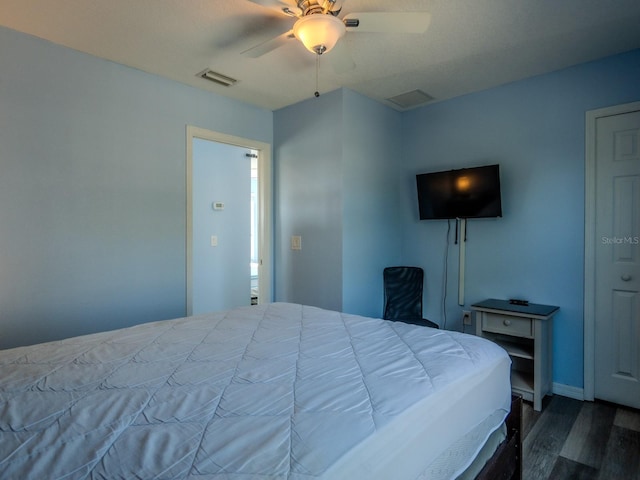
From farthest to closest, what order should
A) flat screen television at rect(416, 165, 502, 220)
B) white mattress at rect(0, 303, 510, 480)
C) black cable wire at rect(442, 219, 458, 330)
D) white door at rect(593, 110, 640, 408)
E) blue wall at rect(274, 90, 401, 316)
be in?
black cable wire at rect(442, 219, 458, 330)
blue wall at rect(274, 90, 401, 316)
flat screen television at rect(416, 165, 502, 220)
white door at rect(593, 110, 640, 408)
white mattress at rect(0, 303, 510, 480)

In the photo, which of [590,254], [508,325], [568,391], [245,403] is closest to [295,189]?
[508,325]

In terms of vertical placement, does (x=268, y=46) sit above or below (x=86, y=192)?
→ above

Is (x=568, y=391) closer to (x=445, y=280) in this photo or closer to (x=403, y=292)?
(x=445, y=280)

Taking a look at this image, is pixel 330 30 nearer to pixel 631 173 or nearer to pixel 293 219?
pixel 293 219

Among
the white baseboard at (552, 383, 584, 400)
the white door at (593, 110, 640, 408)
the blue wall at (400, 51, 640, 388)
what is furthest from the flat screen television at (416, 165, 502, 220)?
the white baseboard at (552, 383, 584, 400)

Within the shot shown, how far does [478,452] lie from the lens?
1.33m

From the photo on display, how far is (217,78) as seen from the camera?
2.93 metres

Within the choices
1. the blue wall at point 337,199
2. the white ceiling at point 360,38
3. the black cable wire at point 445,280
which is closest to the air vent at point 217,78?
the white ceiling at point 360,38

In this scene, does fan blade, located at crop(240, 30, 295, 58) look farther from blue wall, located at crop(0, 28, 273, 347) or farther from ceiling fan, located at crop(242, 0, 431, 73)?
blue wall, located at crop(0, 28, 273, 347)

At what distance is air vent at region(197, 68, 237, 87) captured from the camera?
283cm

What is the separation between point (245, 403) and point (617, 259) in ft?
9.40

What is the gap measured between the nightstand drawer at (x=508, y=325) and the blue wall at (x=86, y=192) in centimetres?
258

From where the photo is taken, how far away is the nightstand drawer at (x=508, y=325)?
2658mm

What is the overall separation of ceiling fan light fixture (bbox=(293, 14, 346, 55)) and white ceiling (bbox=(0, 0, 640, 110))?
0.36 meters
